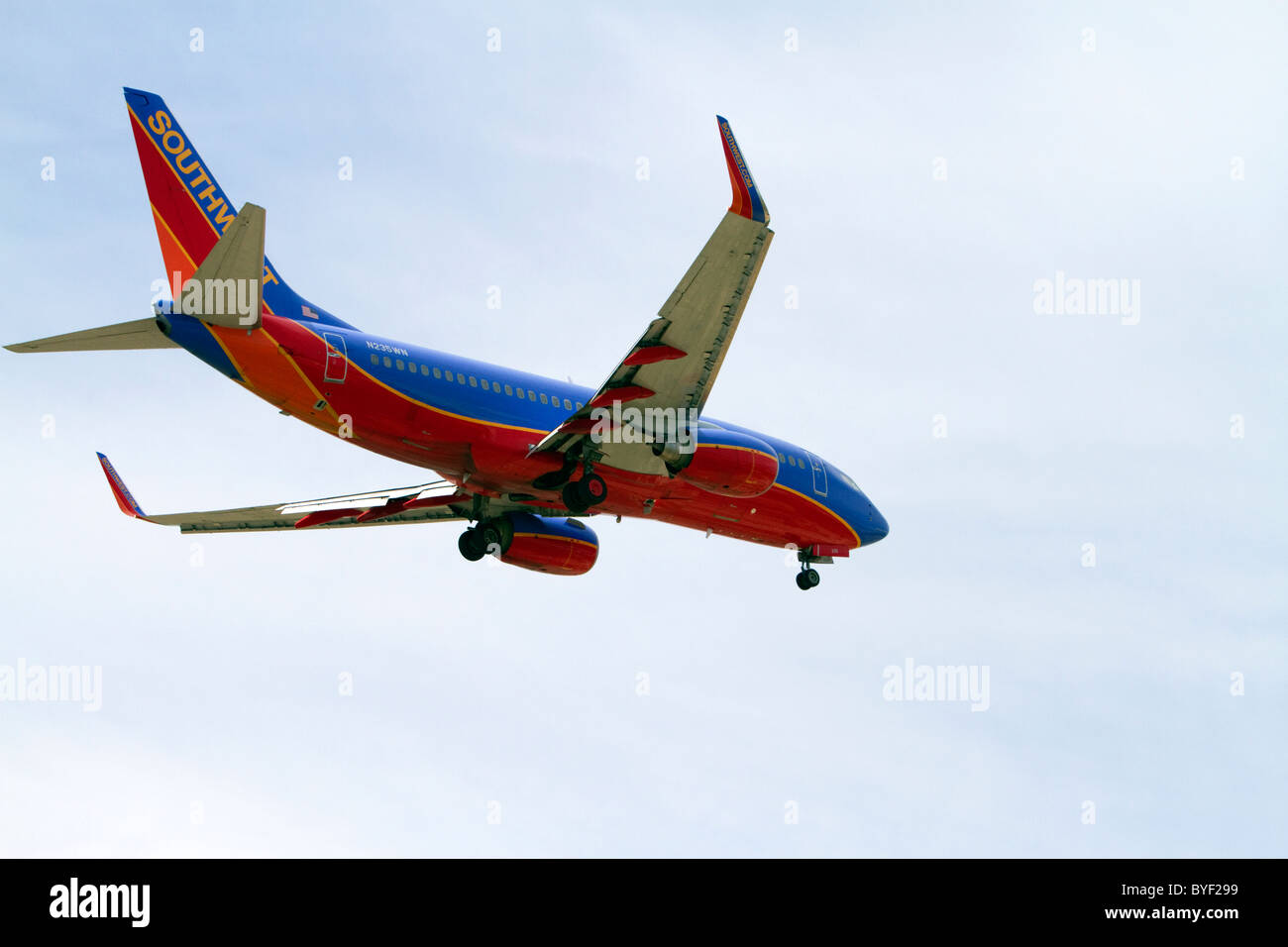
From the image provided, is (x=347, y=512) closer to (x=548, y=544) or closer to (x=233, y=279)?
(x=548, y=544)

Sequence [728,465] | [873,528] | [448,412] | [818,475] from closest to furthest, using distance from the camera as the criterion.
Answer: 1. [448,412]
2. [728,465]
3. [818,475]
4. [873,528]

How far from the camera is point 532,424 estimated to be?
3133cm

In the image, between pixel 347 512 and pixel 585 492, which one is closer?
pixel 585 492

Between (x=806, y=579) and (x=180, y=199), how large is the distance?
18.4m

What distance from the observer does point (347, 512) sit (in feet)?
118

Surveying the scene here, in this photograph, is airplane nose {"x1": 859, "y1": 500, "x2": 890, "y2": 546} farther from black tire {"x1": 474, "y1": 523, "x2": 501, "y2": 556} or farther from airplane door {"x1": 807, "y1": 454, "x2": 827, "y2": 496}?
black tire {"x1": 474, "y1": 523, "x2": 501, "y2": 556}

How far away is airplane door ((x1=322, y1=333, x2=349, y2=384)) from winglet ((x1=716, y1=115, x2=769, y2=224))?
8727 mm

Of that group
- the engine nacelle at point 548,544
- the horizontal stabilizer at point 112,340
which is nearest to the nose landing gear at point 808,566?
the engine nacelle at point 548,544

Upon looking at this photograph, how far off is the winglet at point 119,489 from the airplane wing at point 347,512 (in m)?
1.33

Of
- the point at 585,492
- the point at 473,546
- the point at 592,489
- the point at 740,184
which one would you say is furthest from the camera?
the point at 473,546

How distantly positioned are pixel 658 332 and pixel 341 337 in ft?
21.9

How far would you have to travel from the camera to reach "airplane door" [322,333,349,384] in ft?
92.5

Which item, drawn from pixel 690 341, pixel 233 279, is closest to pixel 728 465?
pixel 690 341

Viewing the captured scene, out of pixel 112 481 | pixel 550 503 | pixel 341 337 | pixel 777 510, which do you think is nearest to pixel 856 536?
pixel 777 510
